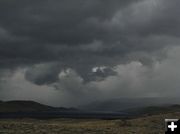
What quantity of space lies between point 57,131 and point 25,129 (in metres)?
5.56

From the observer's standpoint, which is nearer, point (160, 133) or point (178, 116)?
point (160, 133)

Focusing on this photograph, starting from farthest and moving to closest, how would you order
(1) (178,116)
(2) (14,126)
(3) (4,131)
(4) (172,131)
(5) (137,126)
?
(1) (178,116) → (5) (137,126) → (2) (14,126) → (3) (4,131) → (4) (172,131)

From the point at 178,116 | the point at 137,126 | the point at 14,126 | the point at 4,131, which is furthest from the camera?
the point at 178,116

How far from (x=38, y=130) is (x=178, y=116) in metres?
38.0

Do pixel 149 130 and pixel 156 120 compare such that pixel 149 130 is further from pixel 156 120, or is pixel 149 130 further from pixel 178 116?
pixel 178 116

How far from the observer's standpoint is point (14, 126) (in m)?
70.1

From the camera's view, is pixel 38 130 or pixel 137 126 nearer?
pixel 38 130

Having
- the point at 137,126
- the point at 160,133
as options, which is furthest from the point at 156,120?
A: the point at 160,133

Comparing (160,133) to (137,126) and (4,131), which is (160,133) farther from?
(4,131)

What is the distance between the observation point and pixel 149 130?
70250 millimetres

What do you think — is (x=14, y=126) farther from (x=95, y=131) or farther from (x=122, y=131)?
(x=122, y=131)

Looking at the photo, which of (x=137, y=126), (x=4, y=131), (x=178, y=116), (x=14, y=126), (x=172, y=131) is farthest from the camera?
(x=178, y=116)

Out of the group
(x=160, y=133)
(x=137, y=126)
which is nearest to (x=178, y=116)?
(x=137, y=126)

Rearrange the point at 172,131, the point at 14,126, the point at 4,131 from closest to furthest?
the point at 172,131 → the point at 4,131 → the point at 14,126
